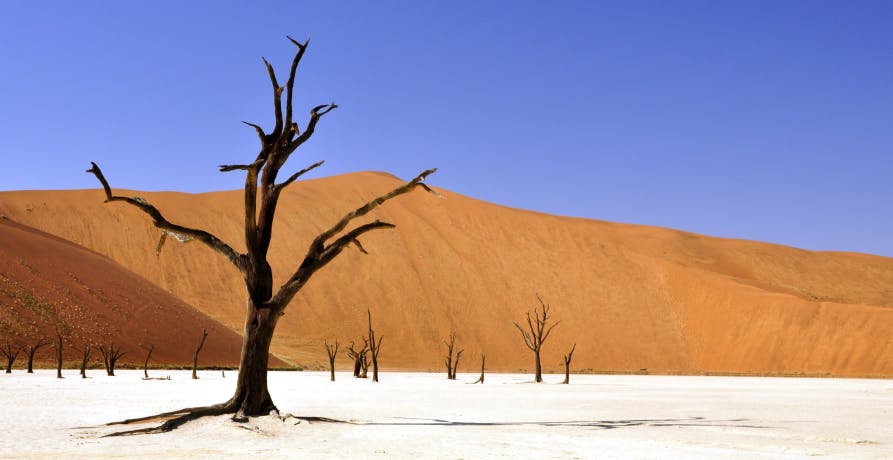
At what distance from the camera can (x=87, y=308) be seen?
5731 cm

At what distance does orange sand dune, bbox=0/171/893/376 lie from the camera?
251ft

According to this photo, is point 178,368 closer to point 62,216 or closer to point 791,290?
point 62,216

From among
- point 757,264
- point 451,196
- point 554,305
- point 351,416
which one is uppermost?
point 451,196

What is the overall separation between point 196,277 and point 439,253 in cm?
2448

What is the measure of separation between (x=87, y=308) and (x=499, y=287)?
4269cm

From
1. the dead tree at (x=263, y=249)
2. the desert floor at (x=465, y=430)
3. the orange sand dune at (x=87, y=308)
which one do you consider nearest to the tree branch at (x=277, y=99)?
the dead tree at (x=263, y=249)

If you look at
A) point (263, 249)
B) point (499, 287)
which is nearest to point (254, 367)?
point (263, 249)

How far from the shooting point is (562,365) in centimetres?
7500

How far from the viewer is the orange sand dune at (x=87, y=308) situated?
53.6 metres

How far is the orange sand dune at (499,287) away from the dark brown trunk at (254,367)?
52.0 meters

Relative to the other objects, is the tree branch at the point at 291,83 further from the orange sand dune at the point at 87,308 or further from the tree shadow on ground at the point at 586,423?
the orange sand dune at the point at 87,308

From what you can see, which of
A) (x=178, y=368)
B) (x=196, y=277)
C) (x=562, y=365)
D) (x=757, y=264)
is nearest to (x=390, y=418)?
(x=178, y=368)

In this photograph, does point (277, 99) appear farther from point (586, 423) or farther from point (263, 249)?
point (586, 423)

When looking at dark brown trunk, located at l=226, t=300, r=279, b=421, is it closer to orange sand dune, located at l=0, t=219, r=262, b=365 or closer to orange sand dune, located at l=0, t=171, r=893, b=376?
orange sand dune, located at l=0, t=219, r=262, b=365
